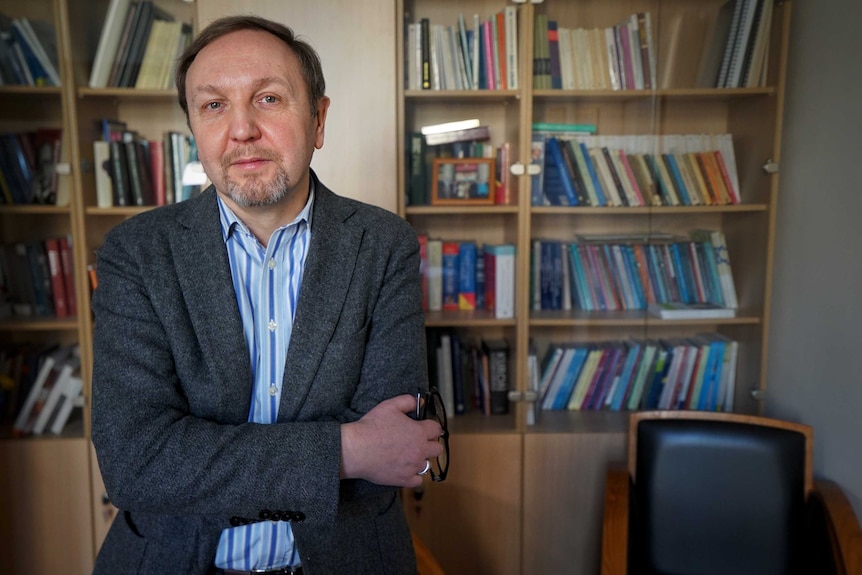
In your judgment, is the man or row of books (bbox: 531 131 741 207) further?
→ row of books (bbox: 531 131 741 207)

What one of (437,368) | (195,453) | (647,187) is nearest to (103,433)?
(195,453)

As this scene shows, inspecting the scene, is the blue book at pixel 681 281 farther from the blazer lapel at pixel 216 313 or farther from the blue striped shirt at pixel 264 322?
the blazer lapel at pixel 216 313

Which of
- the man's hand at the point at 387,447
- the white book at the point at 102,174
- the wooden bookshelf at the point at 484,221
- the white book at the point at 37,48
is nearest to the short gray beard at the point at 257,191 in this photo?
the man's hand at the point at 387,447

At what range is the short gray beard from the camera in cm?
120

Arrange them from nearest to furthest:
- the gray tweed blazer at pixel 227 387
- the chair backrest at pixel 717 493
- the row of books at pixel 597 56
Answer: the gray tweed blazer at pixel 227 387 → the chair backrest at pixel 717 493 → the row of books at pixel 597 56

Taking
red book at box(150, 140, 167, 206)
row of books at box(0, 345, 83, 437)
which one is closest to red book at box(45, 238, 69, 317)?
row of books at box(0, 345, 83, 437)

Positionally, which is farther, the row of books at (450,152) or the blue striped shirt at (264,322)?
the row of books at (450,152)

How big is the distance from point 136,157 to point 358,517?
5.51 feet

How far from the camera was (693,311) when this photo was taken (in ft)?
8.00

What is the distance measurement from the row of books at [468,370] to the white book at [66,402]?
50.3 inches

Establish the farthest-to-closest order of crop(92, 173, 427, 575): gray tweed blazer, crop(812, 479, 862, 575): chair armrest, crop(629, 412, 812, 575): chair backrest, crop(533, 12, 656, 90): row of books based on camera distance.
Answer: crop(533, 12, 656, 90): row of books → crop(629, 412, 812, 575): chair backrest → crop(812, 479, 862, 575): chair armrest → crop(92, 173, 427, 575): gray tweed blazer

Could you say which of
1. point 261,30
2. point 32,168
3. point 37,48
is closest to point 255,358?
point 261,30

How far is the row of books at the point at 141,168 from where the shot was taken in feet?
7.55

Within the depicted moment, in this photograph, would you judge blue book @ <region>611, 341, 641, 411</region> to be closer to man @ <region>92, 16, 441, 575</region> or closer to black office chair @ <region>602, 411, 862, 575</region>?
black office chair @ <region>602, 411, 862, 575</region>
